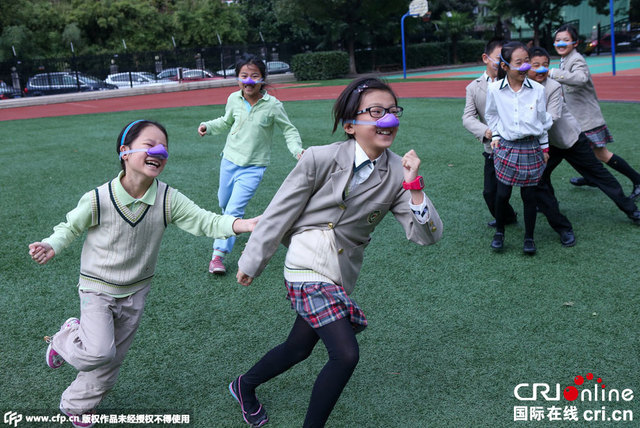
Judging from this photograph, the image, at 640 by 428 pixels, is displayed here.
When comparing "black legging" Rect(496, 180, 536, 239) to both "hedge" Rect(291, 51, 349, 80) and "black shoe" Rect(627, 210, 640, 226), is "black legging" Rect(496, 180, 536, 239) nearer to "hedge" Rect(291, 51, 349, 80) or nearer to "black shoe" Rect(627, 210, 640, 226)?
"black shoe" Rect(627, 210, 640, 226)

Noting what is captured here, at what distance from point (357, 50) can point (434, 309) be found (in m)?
33.8

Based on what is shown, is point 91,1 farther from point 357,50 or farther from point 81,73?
point 357,50

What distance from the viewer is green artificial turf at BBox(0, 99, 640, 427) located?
321 centimetres

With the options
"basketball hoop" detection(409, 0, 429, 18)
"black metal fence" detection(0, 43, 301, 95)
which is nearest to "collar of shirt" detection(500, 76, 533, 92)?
"black metal fence" detection(0, 43, 301, 95)

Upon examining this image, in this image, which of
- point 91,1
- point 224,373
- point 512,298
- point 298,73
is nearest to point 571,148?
point 512,298

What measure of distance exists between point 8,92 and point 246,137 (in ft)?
81.0

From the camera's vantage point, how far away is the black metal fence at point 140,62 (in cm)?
2653

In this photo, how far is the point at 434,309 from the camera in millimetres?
4227

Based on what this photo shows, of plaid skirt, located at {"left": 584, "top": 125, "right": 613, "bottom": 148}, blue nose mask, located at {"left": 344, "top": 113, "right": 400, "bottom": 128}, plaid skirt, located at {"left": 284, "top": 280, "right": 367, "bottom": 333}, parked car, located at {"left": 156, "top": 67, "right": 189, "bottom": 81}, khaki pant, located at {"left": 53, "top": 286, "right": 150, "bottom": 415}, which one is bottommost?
khaki pant, located at {"left": 53, "top": 286, "right": 150, "bottom": 415}

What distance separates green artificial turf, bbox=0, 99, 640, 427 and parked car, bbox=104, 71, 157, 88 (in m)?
21.7

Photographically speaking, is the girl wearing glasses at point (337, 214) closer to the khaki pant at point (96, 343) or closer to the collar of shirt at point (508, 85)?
the khaki pant at point (96, 343)

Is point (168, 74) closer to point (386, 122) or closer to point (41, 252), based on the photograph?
point (41, 252)

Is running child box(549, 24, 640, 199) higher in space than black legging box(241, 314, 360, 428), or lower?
A: higher

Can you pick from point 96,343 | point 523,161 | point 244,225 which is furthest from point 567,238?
point 96,343
